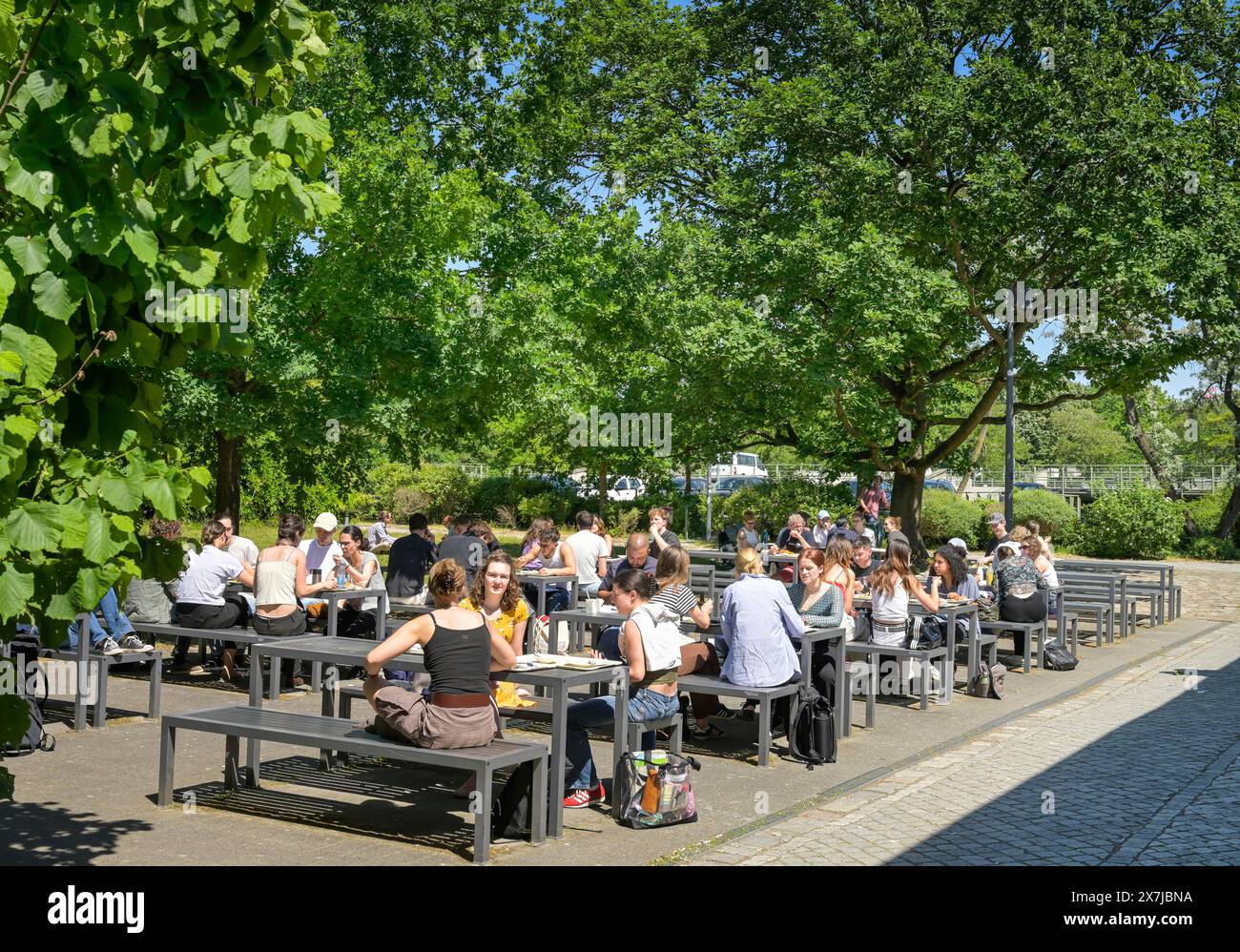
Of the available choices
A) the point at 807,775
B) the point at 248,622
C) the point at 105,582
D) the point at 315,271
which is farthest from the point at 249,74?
the point at 315,271

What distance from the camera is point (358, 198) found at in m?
20.5

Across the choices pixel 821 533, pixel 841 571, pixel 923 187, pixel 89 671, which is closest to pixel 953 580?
pixel 841 571

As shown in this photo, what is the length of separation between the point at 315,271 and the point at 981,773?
1449cm

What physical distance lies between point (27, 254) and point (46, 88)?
571mm

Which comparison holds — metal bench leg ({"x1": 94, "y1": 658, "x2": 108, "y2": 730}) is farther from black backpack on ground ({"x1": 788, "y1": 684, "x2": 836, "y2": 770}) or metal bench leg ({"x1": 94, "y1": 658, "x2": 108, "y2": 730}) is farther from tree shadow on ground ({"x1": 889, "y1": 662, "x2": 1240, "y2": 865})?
tree shadow on ground ({"x1": 889, "y1": 662, "x2": 1240, "y2": 865})

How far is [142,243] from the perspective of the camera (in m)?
3.81

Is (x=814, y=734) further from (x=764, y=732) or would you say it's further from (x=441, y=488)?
(x=441, y=488)

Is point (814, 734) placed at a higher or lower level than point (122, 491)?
lower

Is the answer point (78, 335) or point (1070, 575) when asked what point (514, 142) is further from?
point (78, 335)

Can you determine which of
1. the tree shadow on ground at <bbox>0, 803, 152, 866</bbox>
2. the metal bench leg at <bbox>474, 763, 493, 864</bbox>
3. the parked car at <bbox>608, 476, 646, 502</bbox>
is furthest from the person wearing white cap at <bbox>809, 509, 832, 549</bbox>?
the parked car at <bbox>608, 476, 646, 502</bbox>

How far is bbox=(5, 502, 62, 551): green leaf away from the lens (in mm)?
3533

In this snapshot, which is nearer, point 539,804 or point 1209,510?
point 539,804

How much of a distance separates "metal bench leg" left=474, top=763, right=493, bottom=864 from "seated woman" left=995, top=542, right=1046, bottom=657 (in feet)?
30.3

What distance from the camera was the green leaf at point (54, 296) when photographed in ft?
12.0
